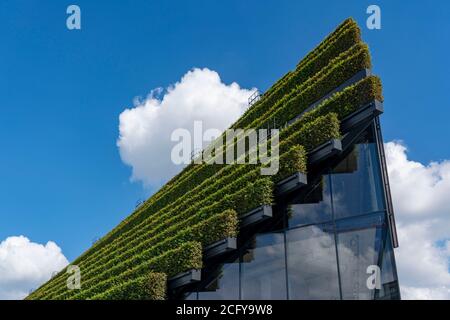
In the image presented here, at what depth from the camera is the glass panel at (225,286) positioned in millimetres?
16266

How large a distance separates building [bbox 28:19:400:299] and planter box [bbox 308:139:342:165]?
0.03m

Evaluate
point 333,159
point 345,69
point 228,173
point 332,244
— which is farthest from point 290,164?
point 228,173

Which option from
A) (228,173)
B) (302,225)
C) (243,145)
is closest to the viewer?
(302,225)

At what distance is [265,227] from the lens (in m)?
16.2

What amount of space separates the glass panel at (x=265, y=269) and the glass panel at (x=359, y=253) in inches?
77.0

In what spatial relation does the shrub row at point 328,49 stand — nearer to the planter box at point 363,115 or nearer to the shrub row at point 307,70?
the shrub row at point 307,70

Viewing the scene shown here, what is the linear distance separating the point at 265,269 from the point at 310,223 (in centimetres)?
202

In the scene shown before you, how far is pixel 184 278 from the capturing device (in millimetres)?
16500

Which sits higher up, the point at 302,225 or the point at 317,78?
the point at 317,78

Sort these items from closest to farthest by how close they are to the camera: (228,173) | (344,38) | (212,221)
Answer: (212,221)
(344,38)
(228,173)

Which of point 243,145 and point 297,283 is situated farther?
point 243,145

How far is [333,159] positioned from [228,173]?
6.16 metres

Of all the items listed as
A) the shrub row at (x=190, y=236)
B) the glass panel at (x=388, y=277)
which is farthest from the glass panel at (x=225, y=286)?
the glass panel at (x=388, y=277)

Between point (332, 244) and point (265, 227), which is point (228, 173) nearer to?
point (265, 227)
